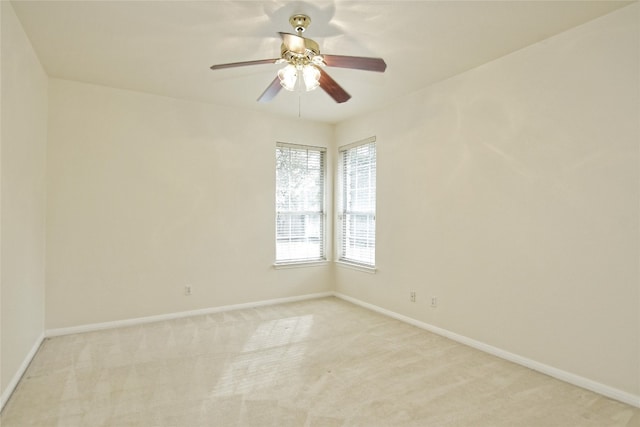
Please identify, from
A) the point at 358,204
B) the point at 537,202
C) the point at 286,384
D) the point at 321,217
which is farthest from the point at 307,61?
the point at 321,217

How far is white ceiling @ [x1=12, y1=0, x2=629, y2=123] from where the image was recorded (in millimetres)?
2322

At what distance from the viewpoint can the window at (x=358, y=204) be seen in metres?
4.64

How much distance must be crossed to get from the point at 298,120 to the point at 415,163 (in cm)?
184

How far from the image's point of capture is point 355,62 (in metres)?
2.40

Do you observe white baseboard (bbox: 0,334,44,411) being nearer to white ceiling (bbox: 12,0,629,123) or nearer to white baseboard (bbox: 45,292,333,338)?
white baseboard (bbox: 45,292,333,338)

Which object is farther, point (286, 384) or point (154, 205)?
point (154, 205)

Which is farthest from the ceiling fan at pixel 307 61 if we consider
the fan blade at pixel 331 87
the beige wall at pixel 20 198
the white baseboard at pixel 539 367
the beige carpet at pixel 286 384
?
the white baseboard at pixel 539 367

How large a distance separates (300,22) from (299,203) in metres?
2.93

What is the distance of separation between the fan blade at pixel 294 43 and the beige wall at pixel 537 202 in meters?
1.83

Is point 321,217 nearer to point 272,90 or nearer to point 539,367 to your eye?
point 272,90

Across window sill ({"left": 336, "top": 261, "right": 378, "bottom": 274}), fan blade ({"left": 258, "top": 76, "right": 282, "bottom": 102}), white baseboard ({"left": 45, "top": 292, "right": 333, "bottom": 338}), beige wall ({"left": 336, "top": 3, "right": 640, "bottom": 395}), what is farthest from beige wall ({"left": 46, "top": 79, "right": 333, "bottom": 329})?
beige wall ({"left": 336, "top": 3, "right": 640, "bottom": 395})

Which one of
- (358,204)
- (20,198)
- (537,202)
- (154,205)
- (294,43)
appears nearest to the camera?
(294,43)

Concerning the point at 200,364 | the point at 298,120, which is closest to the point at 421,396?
the point at 200,364

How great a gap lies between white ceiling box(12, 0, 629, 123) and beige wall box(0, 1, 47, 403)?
24 cm
